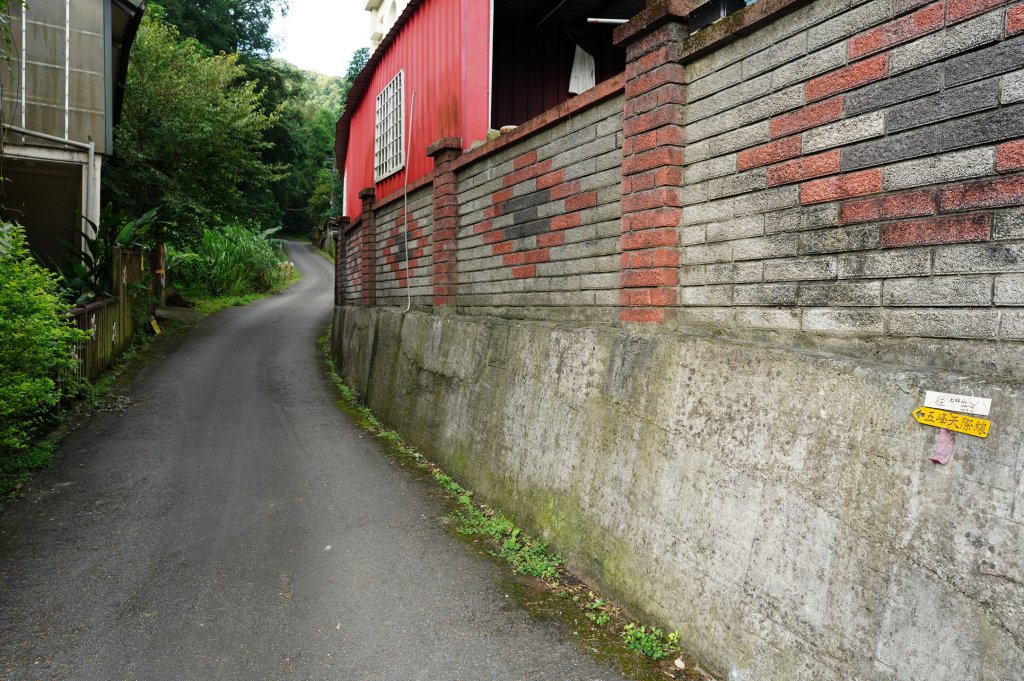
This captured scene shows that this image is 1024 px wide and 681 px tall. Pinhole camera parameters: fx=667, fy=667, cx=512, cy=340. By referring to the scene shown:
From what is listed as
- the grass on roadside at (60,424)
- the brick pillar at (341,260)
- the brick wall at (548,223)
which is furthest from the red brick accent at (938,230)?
A: the brick pillar at (341,260)

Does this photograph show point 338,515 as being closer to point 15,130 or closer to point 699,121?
point 699,121

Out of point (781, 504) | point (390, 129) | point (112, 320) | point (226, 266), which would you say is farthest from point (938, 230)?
point (226, 266)

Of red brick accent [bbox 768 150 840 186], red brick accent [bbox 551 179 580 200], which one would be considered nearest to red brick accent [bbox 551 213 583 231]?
red brick accent [bbox 551 179 580 200]

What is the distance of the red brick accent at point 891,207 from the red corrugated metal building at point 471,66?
489 centimetres

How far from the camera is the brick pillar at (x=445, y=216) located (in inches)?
260

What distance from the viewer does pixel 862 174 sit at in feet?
8.53

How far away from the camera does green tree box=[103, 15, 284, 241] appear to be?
50.3ft

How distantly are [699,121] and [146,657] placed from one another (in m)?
3.79

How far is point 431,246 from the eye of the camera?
23.8ft

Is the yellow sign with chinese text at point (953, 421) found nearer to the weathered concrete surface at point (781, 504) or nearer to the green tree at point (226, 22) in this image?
the weathered concrete surface at point (781, 504)

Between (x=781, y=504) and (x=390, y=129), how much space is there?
8.60 metres

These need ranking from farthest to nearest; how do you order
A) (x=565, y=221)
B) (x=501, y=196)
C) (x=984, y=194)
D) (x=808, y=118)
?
(x=501, y=196)
(x=565, y=221)
(x=808, y=118)
(x=984, y=194)

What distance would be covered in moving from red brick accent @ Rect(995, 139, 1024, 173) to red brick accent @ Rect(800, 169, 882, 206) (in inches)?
16.4

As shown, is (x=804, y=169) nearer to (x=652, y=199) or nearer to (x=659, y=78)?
(x=652, y=199)
